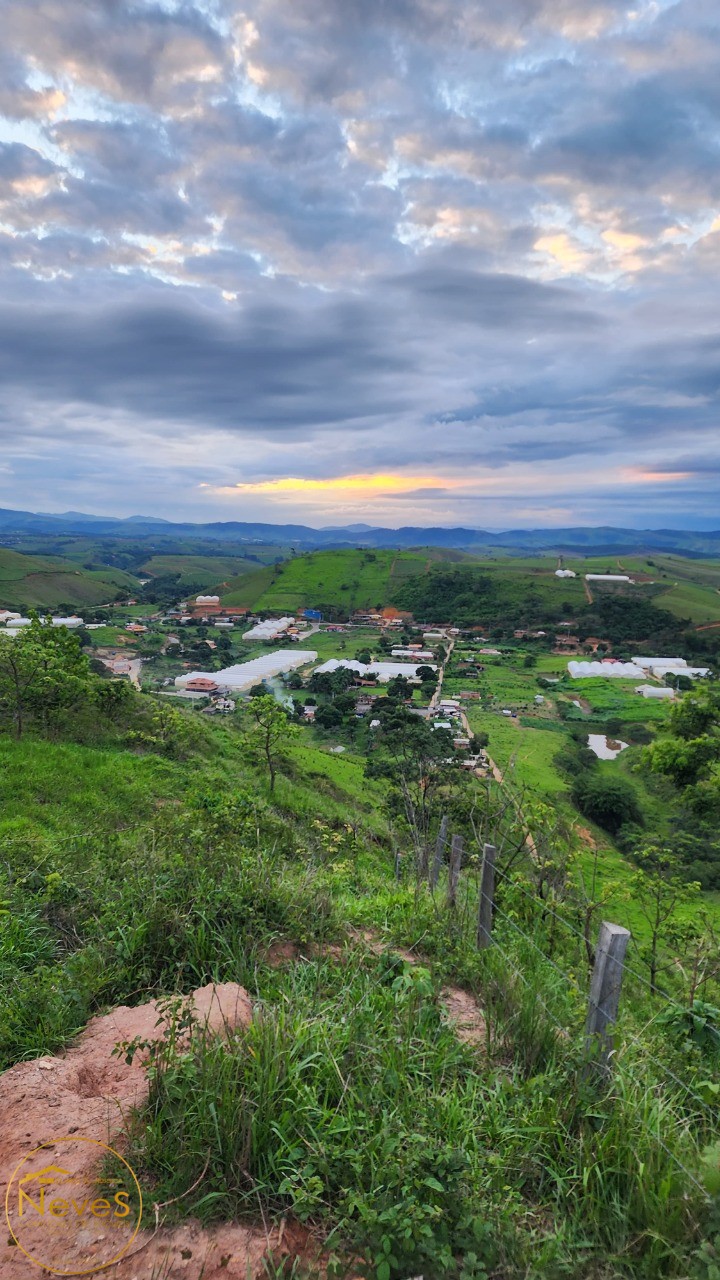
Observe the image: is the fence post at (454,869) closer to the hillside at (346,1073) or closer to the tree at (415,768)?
the hillside at (346,1073)

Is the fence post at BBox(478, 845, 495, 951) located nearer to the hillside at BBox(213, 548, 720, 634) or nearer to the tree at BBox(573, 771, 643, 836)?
the tree at BBox(573, 771, 643, 836)

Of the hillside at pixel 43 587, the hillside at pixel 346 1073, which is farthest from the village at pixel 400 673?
the hillside at pixel 346 1073

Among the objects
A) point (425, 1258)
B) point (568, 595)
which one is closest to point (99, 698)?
point (425, 1258)

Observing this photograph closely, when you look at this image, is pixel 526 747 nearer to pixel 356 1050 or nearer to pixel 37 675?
pixel 37 675

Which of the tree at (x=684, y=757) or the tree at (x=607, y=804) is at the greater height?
the tree at (x=684, y=757)

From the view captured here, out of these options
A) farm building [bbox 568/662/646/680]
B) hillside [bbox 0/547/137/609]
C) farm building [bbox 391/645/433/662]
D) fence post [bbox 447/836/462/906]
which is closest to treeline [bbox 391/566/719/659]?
farm building [bbox 568/662/646/680]

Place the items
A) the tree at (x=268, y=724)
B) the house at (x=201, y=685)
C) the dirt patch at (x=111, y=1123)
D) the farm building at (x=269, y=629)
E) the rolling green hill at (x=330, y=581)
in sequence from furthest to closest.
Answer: the rolling green hill at (x=330, y=581), the farm building at (x=269, y=629), the house at (x=201, y=685), the tree at (x=268, y=724), the dirt patch at (x=111, y=1123)

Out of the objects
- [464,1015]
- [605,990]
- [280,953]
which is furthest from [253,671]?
[605,990]
